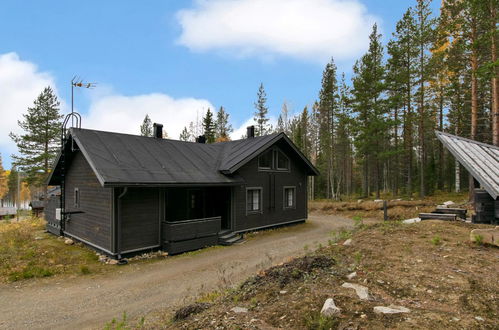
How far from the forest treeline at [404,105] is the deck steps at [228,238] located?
15.0 meters

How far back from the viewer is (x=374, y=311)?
3.84 metres

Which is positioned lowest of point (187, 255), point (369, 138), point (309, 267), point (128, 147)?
point (187, 255)

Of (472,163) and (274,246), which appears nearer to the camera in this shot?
(472,163)

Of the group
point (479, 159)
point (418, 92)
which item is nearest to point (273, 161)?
point (479, 159)

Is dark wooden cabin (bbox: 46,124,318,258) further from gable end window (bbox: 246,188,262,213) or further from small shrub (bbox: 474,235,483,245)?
small shrub (bbox: 474,235,483,245)

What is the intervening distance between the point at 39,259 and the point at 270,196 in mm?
11003

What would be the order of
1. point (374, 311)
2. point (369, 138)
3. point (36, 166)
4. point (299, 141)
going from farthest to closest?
point (299, 141) < point (36, 166) < point (369, 138) < point (374, 311)

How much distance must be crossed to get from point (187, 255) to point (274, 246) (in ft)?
12.5

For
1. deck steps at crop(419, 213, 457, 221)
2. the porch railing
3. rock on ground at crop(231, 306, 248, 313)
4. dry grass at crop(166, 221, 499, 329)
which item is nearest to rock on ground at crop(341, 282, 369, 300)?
dry grass at crop(166, 221, 499, 329)

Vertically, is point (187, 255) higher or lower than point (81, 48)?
lower

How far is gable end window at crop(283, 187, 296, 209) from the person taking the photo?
17.5 metres

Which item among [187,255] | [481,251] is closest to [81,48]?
[187,255]

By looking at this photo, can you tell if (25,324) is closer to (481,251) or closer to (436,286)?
(436,286)

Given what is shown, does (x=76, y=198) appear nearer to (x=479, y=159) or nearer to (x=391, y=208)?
(x=479, y=159)
